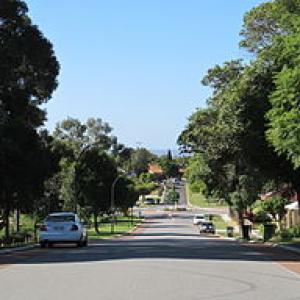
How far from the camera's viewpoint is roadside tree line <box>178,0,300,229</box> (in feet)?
83.9

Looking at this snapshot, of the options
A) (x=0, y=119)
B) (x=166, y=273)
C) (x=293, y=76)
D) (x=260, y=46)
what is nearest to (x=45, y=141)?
(x=0, y=119)

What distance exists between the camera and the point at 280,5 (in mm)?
37250

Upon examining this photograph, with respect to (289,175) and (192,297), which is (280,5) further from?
(192,297)

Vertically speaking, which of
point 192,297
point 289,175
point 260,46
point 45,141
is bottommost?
point 192,297

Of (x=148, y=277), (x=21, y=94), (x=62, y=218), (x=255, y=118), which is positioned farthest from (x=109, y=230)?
(x=148, y=277)

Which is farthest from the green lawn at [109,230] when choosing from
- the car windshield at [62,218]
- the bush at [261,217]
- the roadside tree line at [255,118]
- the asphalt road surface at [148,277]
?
the asphalt road surface at [148,277]

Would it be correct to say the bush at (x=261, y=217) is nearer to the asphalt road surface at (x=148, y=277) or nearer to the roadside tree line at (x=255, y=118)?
the roadside tree line at (x=255, y=118)

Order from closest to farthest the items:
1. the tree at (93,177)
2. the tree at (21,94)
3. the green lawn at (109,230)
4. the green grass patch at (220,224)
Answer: the tree at (21,94), the green lawn at (109,230), the tree at (93,177), the green grass patch at (220,224)

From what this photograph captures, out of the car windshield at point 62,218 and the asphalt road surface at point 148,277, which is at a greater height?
the car windshield at point 62,218

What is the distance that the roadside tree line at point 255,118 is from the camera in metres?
25.6

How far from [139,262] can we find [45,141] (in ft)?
80.5

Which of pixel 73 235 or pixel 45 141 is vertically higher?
pixel 45 141

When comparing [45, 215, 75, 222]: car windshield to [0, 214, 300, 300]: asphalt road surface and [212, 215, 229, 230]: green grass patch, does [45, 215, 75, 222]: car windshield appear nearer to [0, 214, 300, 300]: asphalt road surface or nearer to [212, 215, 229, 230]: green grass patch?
[0, 214, 300, 300]: asphalt road surface

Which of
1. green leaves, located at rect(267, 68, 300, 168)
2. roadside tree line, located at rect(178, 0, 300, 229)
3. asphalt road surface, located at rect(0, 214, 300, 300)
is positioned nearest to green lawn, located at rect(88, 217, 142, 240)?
roadside tree line, located at rect(178, 0, 300, 229)
